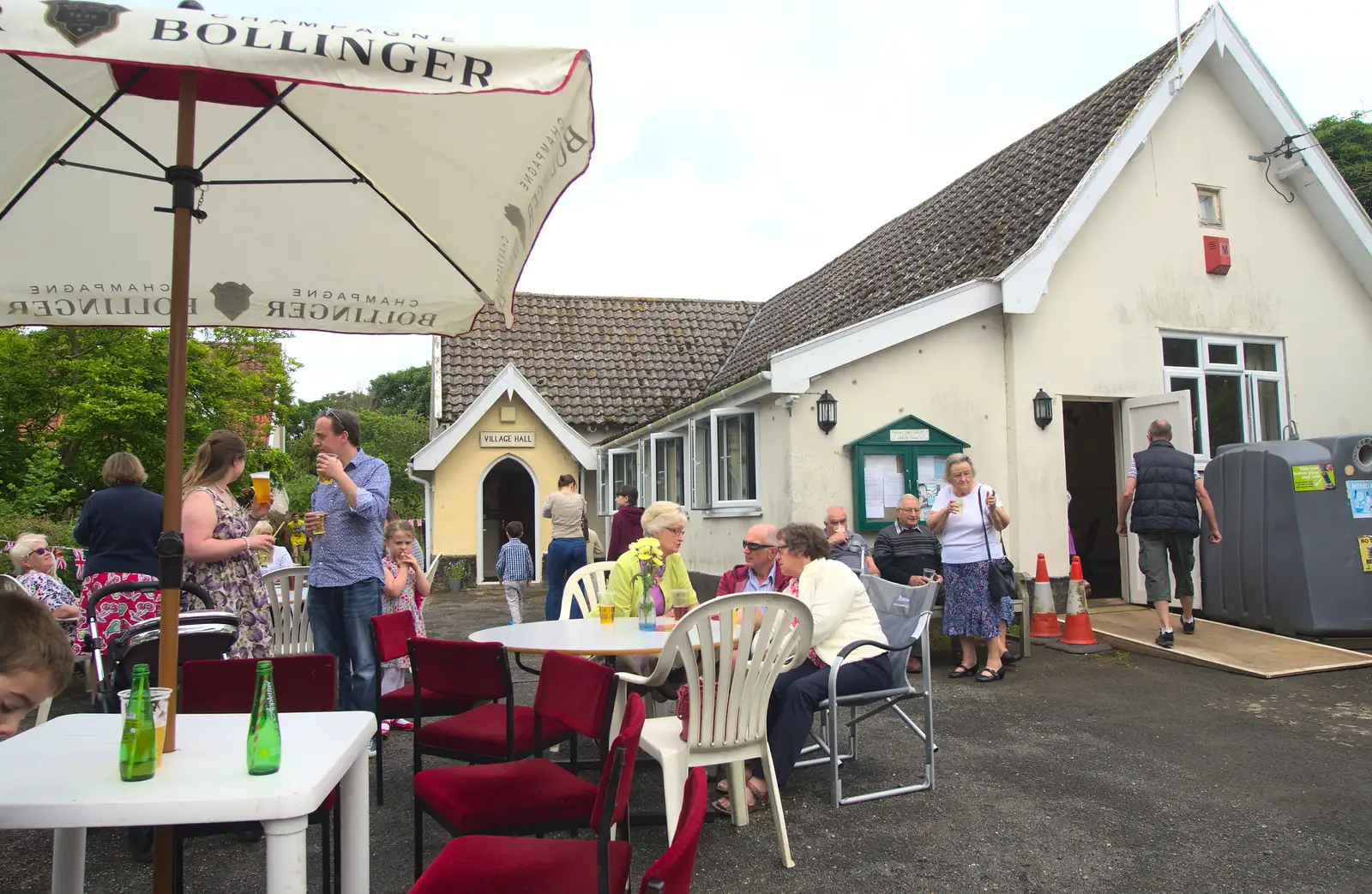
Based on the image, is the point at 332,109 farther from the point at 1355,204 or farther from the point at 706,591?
the point at 1355,204

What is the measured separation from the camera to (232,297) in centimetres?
350

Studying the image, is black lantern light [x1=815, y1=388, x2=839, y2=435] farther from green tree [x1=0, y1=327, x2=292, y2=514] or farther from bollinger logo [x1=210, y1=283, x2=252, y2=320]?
green tree [x1=0, y1=327, x2=292, y2=514]

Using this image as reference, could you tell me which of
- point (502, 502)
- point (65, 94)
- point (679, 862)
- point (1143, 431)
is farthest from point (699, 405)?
point (502, 502)

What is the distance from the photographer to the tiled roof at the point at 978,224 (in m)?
9.67

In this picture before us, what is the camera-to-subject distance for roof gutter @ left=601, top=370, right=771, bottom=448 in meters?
8.84

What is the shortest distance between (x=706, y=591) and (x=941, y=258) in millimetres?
5263

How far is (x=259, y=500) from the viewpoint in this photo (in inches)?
183

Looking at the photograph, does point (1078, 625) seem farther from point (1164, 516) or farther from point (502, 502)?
point (502, 502)

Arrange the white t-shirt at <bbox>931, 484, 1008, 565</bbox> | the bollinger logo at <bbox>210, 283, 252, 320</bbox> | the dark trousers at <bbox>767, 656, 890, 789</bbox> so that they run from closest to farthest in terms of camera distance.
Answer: the bollinger logo at <bbox>210, 283, 252, 320</bbox>
the dark trousers at <bbox>767, 656, 890, 789</bbox>
the white t-shirt at <bbox>931, 484, 1008, 565</bbox>

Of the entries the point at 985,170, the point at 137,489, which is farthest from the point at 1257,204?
the point at 137,489

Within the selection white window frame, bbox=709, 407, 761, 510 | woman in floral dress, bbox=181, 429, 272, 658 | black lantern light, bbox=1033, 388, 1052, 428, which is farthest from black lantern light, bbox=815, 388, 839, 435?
woman in floral dress, bbox=181, 429, 272, 658

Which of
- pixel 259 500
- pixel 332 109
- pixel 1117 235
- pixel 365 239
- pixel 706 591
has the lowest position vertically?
pixel 706 591

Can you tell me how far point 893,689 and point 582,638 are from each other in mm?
1659

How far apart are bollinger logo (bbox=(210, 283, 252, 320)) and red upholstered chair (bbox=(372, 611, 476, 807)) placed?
5.18 feet
